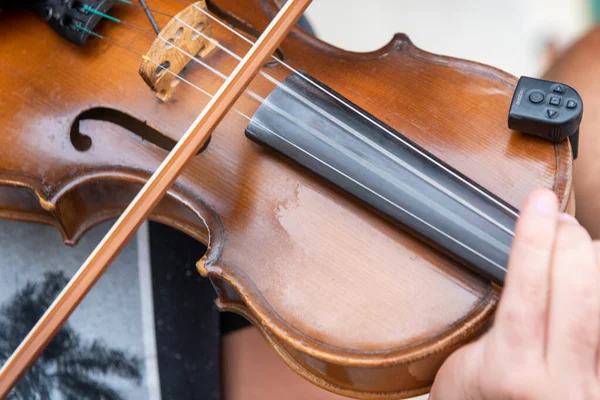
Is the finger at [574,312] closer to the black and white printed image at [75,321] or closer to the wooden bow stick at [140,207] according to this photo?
the wooden bow stick at [140,207]

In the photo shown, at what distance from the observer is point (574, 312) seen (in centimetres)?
46

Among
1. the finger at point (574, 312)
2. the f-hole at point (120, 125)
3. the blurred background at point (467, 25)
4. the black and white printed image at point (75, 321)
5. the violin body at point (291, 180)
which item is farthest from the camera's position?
the blurred background at point (467, 25)

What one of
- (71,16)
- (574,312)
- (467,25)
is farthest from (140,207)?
(467,25)

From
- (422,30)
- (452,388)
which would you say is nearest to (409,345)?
(452,388)

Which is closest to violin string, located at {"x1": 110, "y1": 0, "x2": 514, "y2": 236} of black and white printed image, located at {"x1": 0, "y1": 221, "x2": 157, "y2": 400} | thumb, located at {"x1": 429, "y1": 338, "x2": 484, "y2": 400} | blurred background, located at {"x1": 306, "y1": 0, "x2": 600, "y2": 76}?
thumb, located at {"x1": 429, "y1": 338, "x2": 484, "y2": 400}

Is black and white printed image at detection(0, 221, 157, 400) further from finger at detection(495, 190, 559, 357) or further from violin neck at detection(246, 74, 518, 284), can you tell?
finger at detection(495, 190, 559, 357)

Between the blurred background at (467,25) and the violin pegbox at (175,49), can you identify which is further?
the blurred background at (467,25)

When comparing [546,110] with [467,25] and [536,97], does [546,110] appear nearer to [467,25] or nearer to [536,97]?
[536,97]

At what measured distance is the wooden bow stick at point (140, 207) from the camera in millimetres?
544

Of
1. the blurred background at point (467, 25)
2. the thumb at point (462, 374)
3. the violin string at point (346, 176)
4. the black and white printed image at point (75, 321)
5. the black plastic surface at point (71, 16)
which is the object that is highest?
the blurred background at point (467, 25)

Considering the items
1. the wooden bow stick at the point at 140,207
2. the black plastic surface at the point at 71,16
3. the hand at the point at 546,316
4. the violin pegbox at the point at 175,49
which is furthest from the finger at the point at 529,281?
the black plastic surface at the point at 71,16

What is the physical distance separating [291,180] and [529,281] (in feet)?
0.84

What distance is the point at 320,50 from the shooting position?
0.73 metres

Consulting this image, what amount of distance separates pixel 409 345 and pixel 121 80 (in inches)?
17.5
